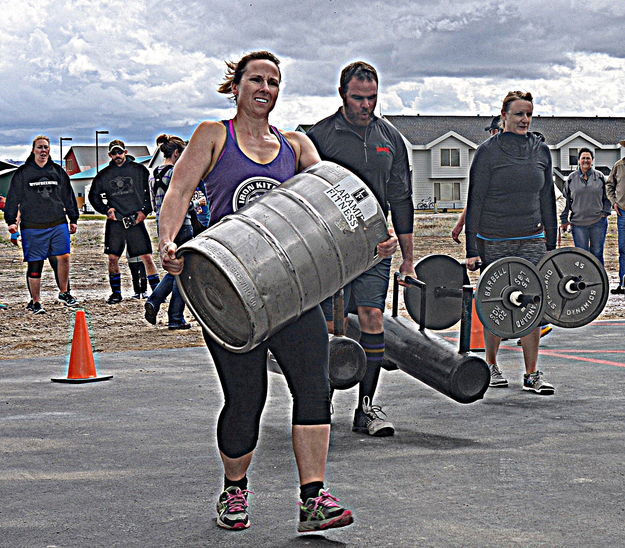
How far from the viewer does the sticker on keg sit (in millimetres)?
3941

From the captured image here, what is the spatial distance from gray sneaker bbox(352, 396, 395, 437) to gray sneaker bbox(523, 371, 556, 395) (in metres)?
1.50

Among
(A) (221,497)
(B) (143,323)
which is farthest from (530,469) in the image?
(B) (143,323)

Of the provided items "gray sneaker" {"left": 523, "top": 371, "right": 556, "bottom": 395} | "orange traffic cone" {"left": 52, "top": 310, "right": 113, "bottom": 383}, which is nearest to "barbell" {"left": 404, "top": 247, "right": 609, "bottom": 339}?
"gray sneaker" {"left": 523, "top": 371, "right": 556, "bottom": 395}

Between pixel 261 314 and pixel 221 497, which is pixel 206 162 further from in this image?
pixel 221 497

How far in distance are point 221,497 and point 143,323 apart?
7.39 metres

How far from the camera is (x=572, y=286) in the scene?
703 centimetres

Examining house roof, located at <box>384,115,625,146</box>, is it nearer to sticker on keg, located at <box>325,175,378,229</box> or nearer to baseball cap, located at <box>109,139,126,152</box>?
baseball cap, located at <box>109,139,126,152</box>

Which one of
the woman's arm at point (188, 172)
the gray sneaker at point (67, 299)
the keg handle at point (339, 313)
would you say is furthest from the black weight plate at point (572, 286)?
Result: the gray sneaker at point (67, 299)

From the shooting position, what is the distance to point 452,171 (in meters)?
69.8

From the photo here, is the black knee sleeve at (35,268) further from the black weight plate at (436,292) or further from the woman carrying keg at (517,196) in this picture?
the woman carrying keg at (517,196)

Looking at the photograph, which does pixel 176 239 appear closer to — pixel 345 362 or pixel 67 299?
pixel 67 299

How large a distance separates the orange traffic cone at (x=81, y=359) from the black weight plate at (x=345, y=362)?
285cm

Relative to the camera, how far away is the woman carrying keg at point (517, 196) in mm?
6941

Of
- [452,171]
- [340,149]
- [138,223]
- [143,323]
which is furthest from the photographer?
[452,171]
